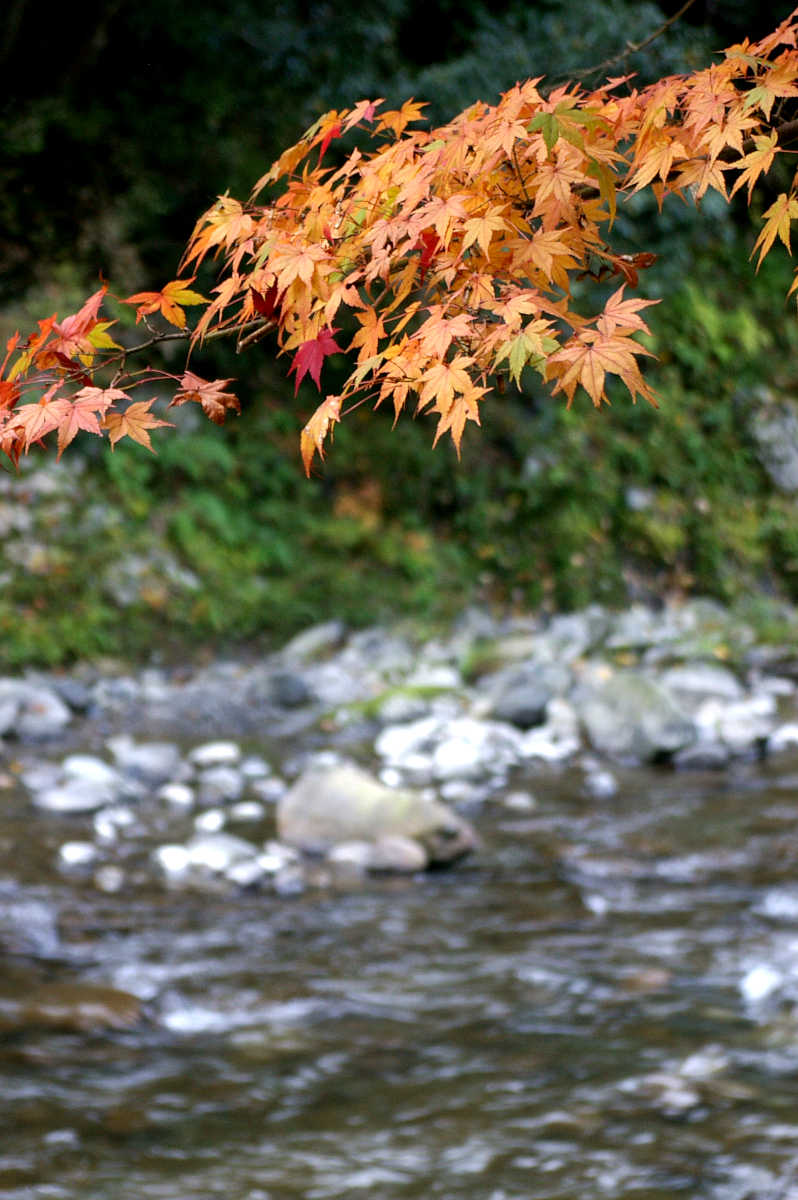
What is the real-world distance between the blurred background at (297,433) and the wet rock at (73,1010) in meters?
4.00

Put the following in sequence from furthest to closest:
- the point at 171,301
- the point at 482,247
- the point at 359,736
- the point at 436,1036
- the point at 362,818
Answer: the point at 359,736 < the point at 362,818 < the point at 436,1036 < the point at 171,301 < the point at 482,247

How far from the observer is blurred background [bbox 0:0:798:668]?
817cm

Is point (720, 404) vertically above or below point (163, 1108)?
above

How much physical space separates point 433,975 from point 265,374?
662 centimetres

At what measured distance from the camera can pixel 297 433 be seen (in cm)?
959

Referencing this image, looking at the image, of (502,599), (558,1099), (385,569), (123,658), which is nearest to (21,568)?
(123,658)

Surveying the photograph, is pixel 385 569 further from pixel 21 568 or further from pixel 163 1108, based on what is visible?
pixel 163 1108

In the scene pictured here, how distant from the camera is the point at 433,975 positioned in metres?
3.81

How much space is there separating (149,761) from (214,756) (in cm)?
39

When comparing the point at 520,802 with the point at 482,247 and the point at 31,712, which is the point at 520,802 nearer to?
the point at 31,712

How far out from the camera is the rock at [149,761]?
18.9 ft

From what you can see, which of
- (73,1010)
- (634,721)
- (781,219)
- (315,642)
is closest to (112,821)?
(73,1010)

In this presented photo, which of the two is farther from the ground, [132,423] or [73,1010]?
[132,423]

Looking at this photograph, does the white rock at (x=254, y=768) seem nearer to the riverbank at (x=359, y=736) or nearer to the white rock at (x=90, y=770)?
the riverbank at (x=359, y=736)
